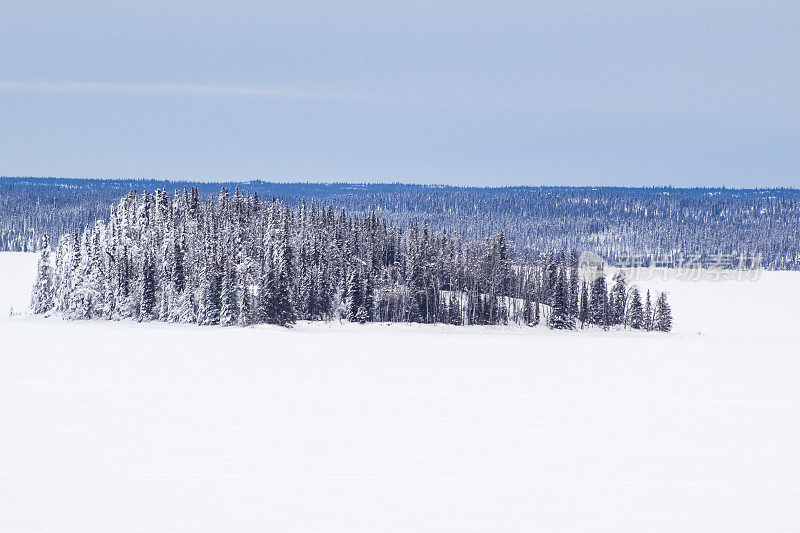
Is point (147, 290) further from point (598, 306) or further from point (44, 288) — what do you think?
point (598, 306)

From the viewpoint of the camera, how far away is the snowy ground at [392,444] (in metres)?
19.2

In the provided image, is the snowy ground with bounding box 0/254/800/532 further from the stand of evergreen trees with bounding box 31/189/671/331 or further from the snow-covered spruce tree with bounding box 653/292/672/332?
the snow-covered spruce tree with bounding box 653/292/672/332

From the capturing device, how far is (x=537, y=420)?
30.3 meters

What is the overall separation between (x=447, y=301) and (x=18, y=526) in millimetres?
99649

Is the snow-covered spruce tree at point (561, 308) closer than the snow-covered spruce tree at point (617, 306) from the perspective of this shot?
Yes

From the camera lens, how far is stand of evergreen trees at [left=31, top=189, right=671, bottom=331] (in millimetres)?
95125

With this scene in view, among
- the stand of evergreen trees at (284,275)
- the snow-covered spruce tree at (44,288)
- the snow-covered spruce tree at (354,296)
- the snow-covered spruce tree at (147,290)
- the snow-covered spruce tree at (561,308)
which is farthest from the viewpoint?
the snow-covered spruce tree at (561,308)

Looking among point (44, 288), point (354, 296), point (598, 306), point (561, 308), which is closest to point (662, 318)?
point (598, 306)

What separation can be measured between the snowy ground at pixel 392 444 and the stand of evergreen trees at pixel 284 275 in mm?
44369

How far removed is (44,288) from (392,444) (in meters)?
93.3

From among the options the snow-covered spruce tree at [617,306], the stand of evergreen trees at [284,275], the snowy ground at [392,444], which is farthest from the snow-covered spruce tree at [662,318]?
the snowy ground at [392,444]

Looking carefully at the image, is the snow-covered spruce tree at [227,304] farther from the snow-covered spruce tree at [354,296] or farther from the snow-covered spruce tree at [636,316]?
the snow-covered spruce tree at [636,316]

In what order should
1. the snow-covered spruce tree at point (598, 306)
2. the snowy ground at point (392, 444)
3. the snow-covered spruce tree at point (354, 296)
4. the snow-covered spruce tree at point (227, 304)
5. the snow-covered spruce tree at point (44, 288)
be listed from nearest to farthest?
1. the snowy ground at point (392, 444)
2. the snow-covered spruce tree at point (227, 304)
3. the snow-covered spruce tree at point (354, 296)
4. the snow-covered spruce tree at point (44, 288)
5. the snow-covered spruce tree at point (598, 306)

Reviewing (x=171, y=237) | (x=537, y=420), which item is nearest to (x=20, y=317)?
(x=171, y=237)
